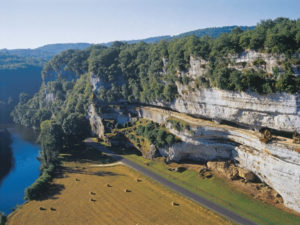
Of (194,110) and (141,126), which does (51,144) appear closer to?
(141,126)

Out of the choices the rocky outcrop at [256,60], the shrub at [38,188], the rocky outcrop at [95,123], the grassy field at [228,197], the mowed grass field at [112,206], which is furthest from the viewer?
the rocky outcrop at [95,123]

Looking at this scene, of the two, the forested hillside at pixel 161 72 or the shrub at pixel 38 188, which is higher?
the forested hillside at pixel 161 72

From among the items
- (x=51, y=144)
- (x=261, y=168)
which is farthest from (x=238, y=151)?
(x=51, y=144)

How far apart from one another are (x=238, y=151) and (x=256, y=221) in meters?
14.6

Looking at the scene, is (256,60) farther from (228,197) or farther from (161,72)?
(161,72)

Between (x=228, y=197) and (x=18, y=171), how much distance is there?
57271 millimetres

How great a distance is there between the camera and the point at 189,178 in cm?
5338

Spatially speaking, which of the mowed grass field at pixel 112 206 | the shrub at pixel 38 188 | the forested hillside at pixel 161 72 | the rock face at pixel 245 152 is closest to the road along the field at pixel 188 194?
the mowed grass field at pixel 112 206

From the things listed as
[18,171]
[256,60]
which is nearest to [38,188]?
[18,171]

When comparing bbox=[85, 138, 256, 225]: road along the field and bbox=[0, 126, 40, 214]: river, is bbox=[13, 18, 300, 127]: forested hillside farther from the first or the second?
bbox=[85, 138, 256, 225]: road along the field

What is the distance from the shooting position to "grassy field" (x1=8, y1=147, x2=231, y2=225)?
41.4 metres

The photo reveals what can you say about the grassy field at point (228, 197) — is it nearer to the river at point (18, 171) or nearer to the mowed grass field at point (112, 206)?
the mowed grass field at point (112, 206)

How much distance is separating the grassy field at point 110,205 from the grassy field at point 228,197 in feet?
14.0

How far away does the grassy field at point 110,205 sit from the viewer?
41375 mm
